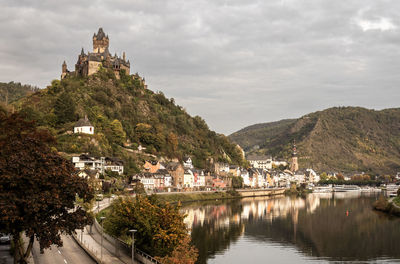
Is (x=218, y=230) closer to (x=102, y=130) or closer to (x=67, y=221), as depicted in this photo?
(x=67, y=221)

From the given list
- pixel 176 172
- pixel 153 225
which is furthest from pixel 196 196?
pixel 153 225

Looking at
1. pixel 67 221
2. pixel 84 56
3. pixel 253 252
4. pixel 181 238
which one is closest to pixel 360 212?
pixel 253 252

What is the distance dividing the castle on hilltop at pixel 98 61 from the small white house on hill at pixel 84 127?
39.5 metres

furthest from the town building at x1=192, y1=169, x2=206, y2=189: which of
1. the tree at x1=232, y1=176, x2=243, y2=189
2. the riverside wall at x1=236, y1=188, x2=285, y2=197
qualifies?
the tree at x1=232, y1=176, x2=243, y2=189

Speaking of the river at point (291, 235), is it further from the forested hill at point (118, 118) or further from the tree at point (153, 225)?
the forested hill at point (118, 118)

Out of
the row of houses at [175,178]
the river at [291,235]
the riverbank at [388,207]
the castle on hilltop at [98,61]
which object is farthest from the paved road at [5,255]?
the castle on hilltop at [98,61]

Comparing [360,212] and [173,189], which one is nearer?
[360,212]

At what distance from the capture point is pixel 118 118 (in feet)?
483

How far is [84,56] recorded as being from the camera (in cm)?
16288

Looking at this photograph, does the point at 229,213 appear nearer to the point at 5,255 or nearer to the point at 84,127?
the point at 84,127

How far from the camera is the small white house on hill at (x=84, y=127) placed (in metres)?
119

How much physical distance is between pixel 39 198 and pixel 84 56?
139 meters

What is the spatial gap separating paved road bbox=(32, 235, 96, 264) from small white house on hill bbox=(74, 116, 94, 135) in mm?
75092

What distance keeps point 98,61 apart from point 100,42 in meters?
11.0
